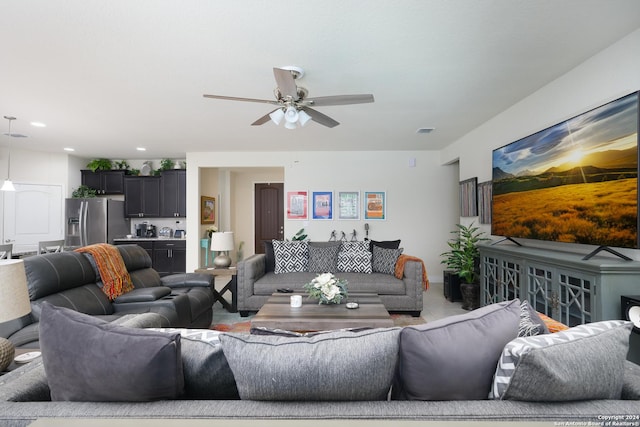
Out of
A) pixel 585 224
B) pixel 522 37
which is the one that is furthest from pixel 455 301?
pixel 522 37

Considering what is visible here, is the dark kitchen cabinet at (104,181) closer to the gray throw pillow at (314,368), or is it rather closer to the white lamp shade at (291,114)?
the white lamp shade at (291,114)

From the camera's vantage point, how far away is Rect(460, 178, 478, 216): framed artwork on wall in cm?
441

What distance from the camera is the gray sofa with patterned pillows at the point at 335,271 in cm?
388

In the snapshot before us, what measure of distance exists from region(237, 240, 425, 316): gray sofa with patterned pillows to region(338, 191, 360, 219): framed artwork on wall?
4.53ft

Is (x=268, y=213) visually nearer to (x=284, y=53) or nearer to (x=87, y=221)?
(x=87, y=221)

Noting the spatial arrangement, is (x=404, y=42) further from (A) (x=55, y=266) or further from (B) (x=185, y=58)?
(A) (x=55, y=266)

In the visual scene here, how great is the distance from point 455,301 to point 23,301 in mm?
4694

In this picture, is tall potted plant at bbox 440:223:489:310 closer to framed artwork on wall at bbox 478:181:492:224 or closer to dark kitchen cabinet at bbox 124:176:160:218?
framed artwork on wall at bbox 478:181:492:224

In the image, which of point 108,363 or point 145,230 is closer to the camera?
point 108,363

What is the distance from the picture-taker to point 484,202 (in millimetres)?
4117

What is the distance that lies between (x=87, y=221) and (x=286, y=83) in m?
5.93

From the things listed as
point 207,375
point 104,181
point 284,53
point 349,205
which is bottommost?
point 207,375

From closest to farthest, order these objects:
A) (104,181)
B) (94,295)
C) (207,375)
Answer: (207,375) < (94,295) < (104,181)

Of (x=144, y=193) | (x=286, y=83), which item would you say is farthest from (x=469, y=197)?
(x=144, y=193)
